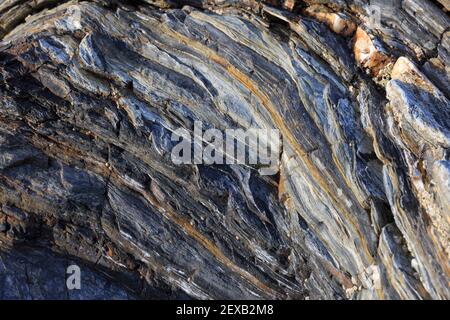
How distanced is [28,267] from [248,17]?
11776 mm

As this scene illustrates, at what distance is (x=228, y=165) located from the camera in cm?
1975

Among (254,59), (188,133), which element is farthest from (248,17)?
(188,133)

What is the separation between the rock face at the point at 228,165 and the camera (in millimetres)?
17891

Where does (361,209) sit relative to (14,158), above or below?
above

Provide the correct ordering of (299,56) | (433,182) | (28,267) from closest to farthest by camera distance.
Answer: (433,182) → (28,267) → (299,56)

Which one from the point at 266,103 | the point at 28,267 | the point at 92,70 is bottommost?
the point at 28,267

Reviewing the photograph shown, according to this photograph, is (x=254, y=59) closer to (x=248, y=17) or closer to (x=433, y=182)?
(x=248, y=17)

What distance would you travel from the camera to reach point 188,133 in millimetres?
20031

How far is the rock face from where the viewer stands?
704 inches

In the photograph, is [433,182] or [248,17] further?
[248,17]

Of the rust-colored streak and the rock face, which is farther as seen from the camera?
the rock face

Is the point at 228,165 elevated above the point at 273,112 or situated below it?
below

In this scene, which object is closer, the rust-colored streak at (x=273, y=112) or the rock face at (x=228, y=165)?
the rust-colored streak at (x=273, y=112)

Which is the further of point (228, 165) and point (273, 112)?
point (228, 165)
